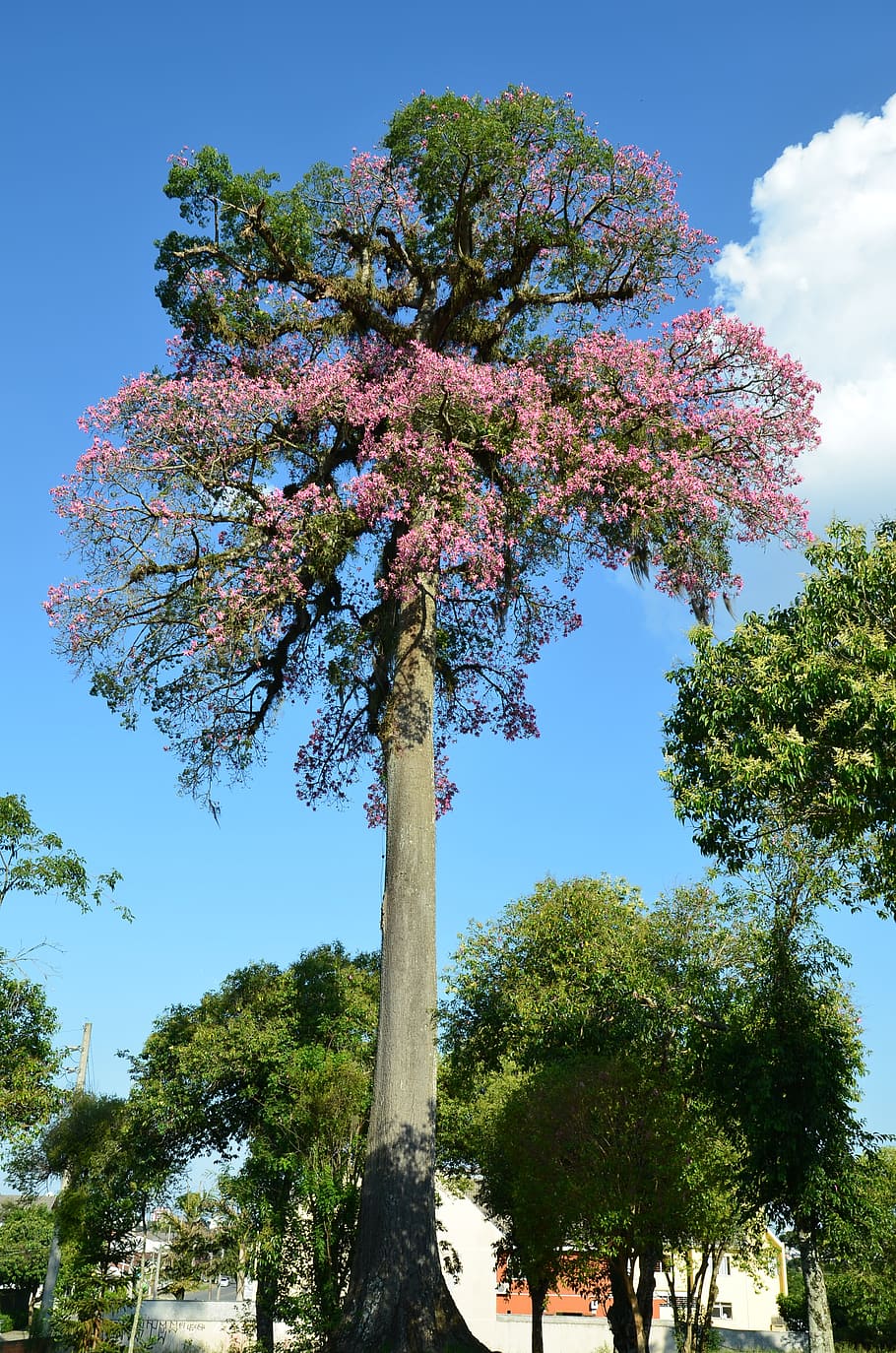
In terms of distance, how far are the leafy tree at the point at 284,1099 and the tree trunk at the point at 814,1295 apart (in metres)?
7.36

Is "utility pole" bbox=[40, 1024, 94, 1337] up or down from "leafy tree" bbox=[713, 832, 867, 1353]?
down

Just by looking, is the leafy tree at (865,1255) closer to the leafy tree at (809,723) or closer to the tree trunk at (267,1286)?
the leafy tree at (809,723)

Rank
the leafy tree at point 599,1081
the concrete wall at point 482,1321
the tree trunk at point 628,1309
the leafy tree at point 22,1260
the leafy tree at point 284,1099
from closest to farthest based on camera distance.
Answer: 1. the leafy tree at point 599,1081
2. the tree trunk at point 628,1309
3. the leafy tree at point 284,1099
4. the concrete wall at point 482,1321
5. the leafy tree at point 22,1260

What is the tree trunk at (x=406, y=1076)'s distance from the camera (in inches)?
524

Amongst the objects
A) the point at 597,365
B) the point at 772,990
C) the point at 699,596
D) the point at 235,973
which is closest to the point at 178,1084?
the point at 235,973

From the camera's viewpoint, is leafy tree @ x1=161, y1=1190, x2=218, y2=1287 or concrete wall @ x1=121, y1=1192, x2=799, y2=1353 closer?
leafy tree @ x1=161, y1=1190, x2=218, y2=1287

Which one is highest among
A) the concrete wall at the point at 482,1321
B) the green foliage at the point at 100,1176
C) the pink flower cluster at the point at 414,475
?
the pink flower cluster at the point at 414,475

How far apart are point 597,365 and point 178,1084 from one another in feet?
60.8

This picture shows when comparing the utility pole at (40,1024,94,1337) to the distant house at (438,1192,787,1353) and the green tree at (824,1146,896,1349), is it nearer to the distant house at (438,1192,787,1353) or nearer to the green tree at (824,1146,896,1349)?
the distant house at (438,1192,787,1353)

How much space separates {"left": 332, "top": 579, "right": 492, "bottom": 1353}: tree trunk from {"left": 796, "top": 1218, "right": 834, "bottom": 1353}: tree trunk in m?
5.22

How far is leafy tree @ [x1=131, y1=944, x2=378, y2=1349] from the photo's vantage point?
19469mm

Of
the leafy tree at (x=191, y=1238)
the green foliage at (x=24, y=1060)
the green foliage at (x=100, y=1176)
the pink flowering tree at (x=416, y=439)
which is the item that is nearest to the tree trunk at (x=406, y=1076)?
the pink flowering tree at (x=416, y=439)

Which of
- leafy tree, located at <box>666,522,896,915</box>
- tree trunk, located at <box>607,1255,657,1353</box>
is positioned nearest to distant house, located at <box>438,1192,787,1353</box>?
tree trunk, located at <box>607,1255,657,1353</box>

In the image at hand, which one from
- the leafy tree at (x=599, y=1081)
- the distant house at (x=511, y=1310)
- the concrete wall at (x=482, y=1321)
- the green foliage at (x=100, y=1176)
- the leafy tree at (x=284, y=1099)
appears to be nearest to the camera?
the leafy tree at (x=599, y=1081)
